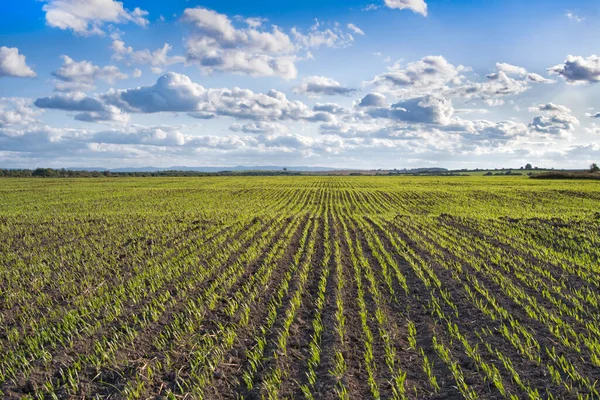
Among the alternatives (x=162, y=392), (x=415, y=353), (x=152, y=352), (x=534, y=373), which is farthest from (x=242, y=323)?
(x=534, y=373)

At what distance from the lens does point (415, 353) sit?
645cm

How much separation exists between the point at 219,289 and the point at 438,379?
5.86m

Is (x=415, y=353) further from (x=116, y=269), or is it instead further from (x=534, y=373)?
(x=116, y=269)

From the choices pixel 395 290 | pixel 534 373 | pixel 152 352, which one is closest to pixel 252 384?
pixel 152 352

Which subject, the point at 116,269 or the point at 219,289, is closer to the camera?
the point at 219,289

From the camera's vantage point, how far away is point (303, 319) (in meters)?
7.92

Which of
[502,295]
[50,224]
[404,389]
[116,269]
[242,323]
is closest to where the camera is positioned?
[404,389]

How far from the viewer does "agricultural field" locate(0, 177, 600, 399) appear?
18.3 ft

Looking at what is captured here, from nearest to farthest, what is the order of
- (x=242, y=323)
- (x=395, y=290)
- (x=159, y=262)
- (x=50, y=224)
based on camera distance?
(x=242, y=323) → (x=395, y=290) → (x=159, y=262) → (x=50, y=224)

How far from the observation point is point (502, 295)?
917cm

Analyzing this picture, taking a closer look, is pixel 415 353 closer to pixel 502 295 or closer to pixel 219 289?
pixel 502 295

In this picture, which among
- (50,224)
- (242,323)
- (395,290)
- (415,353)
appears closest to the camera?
(415,353)

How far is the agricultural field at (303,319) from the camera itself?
5.59 metres

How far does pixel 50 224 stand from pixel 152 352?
64.4 feet
